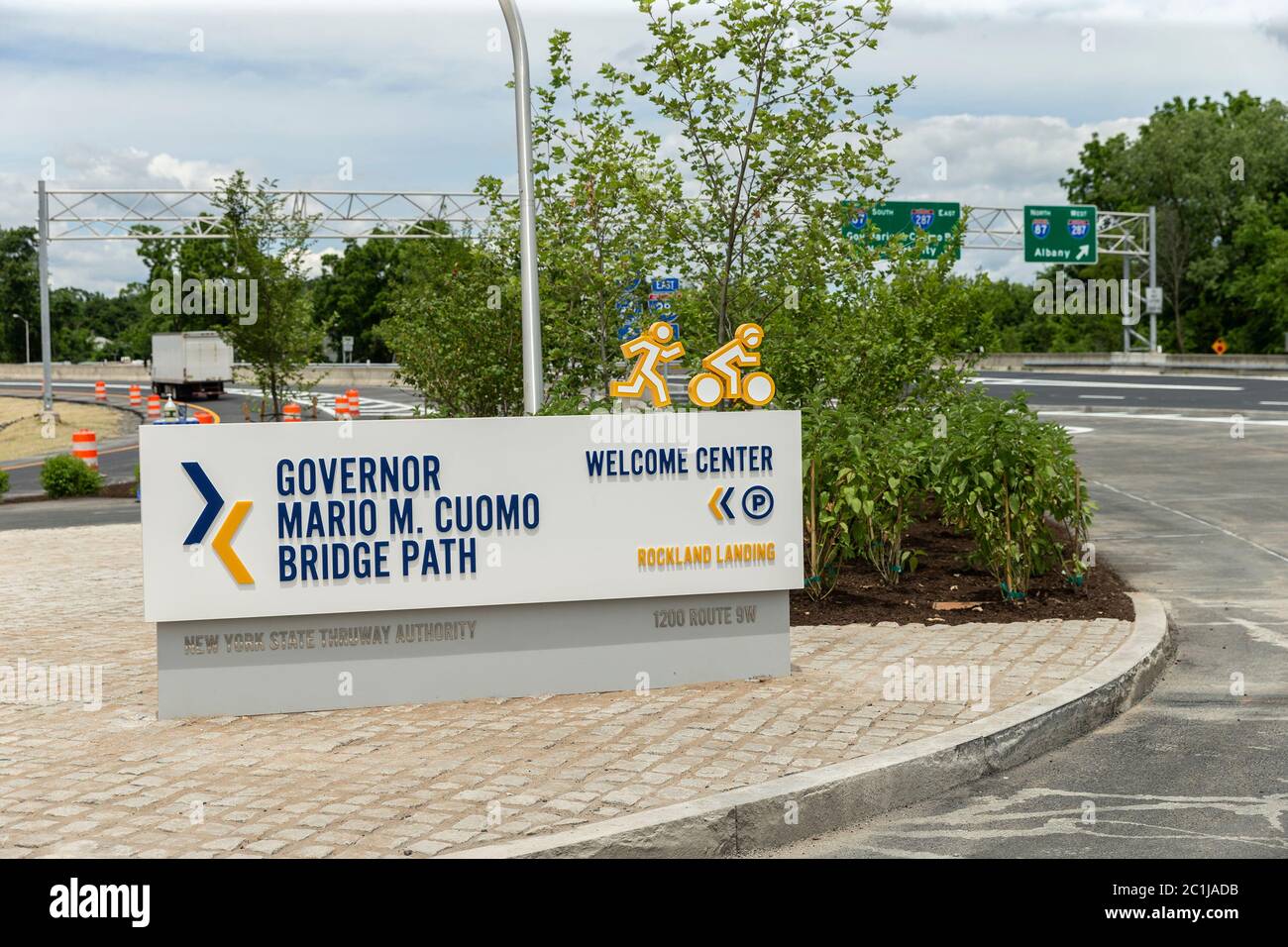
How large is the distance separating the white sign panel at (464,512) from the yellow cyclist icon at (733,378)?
0.51m

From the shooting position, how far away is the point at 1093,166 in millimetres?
81062

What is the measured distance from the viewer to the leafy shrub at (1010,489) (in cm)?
991

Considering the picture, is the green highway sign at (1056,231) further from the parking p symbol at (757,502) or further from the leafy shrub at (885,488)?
the parking p symbol at (757,502)

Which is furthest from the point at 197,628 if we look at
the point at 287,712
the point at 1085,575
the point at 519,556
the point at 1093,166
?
the point at 1093,166

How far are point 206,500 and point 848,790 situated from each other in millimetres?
3626

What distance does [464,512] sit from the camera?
7.72 metres

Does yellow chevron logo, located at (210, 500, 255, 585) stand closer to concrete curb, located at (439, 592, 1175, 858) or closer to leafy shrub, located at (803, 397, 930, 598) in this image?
concrete curb, located at (439, 592, 1175, 858)

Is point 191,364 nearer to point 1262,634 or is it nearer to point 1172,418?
point 1172,418

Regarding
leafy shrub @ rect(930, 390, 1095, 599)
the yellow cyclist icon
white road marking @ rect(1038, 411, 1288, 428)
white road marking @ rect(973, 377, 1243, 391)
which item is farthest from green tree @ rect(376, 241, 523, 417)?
white road marking @ rect(973, 377, 1243, 391)

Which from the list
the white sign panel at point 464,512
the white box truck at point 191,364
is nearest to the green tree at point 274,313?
the white sign panel at point 464,512

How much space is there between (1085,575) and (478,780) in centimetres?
619

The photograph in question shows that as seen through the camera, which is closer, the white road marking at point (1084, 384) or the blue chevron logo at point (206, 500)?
the blue chevron logo at point (206, 500)

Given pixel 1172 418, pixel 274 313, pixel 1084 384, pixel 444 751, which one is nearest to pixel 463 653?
pixel 444 751
